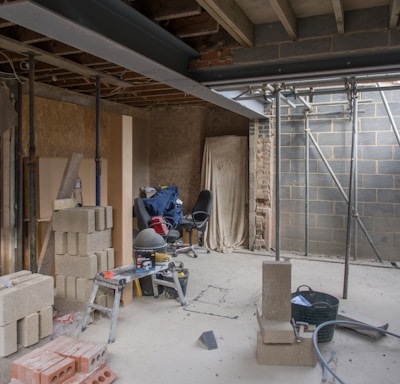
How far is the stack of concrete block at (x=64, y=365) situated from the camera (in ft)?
7.65

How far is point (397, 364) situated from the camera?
2891mm

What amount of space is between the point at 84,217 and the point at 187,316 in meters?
1.36

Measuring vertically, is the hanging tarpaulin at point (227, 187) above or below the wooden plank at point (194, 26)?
below

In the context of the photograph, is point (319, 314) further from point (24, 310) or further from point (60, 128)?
point (60, 128)

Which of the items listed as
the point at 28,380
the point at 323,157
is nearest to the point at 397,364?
the point at 28,380

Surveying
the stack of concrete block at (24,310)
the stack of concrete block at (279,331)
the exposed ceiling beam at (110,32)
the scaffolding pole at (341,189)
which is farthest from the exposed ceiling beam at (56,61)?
the scaffolding pole at (341,189)

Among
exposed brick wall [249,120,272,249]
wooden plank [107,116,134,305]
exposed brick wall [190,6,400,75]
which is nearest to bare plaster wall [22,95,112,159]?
wooden plank [107,116,134,305]

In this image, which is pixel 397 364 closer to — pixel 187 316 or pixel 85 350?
pixel 187 316

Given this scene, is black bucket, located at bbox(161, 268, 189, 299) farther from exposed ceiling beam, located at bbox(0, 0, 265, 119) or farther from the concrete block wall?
the concrete block wall

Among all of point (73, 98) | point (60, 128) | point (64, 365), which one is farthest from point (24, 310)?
point (73, 98)

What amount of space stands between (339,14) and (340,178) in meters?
3.80

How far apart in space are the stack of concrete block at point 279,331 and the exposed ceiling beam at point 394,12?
1.86m

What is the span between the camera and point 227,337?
3330 mm

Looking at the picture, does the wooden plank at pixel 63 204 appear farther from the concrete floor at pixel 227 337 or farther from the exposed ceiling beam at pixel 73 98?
the exposed ceiling beam at pixel 73 98
